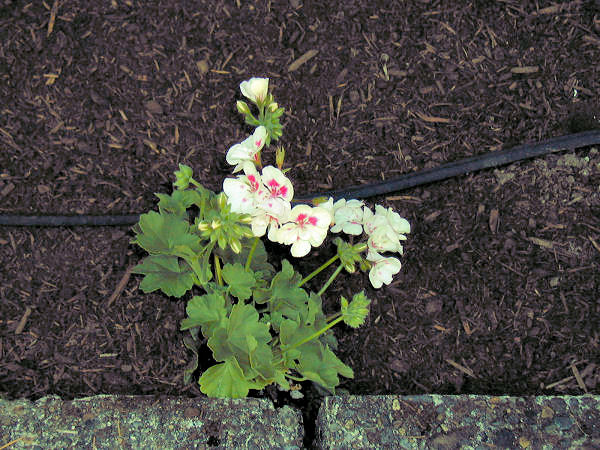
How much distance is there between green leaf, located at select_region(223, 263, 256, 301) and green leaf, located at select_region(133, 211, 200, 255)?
169 millimetres

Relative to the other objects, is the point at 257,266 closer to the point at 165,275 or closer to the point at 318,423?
the point at 165,275

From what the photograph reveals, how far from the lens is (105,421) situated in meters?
1.91

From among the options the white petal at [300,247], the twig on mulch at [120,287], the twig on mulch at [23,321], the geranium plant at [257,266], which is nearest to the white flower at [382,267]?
the geranium plant at [257,266]

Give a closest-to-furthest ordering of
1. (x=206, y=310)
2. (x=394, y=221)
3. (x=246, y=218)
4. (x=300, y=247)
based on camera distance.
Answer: (x=246, y=218) → (x=300, y=247) → (x=394, y=221) → (x=206, y=310)

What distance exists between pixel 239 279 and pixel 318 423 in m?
0.57

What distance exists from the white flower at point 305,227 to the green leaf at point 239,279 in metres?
0.26

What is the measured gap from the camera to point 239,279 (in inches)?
67.9

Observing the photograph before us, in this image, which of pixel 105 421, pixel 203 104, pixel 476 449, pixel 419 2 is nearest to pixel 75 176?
pixel 203 104

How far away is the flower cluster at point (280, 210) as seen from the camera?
1.41 metres

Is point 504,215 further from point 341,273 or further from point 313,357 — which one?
point 313,357

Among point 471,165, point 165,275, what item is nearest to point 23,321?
point 165,275

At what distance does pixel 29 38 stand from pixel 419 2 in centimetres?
146

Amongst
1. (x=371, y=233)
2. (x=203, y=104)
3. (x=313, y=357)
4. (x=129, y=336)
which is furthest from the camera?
(x=203, y=104)

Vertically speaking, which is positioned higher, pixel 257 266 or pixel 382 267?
pixel 382 267
